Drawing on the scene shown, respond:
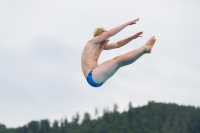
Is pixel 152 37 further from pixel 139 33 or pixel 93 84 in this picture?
pixel 93 84

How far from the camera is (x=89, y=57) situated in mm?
28750

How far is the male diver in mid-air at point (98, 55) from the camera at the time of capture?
27531 mm

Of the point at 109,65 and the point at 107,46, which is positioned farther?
the point at 107,46

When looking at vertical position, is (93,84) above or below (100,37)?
below

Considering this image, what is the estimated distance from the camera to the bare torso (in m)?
28.6

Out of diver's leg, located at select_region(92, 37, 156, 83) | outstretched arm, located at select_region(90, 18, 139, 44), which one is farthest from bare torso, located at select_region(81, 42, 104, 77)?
diver's leg, located at select_region(92, 37, 156, 83)

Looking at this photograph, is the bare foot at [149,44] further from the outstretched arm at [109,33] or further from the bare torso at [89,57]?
the bare torso at [89,57]

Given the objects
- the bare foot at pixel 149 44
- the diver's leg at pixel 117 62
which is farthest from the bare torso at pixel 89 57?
the bare foot at pixel 149 44

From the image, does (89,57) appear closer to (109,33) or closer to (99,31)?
(99,31)

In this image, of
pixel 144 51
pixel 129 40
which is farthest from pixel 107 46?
pixel 144 51

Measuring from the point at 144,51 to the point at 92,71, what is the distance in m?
2.59

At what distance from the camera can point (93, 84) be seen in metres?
28.7

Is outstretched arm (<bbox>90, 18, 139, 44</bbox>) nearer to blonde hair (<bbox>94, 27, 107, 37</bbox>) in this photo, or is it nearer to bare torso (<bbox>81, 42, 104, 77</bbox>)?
bare torso (<bbox>81, 42, 104, 77</bbox>)

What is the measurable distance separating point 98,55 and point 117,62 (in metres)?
1.54
